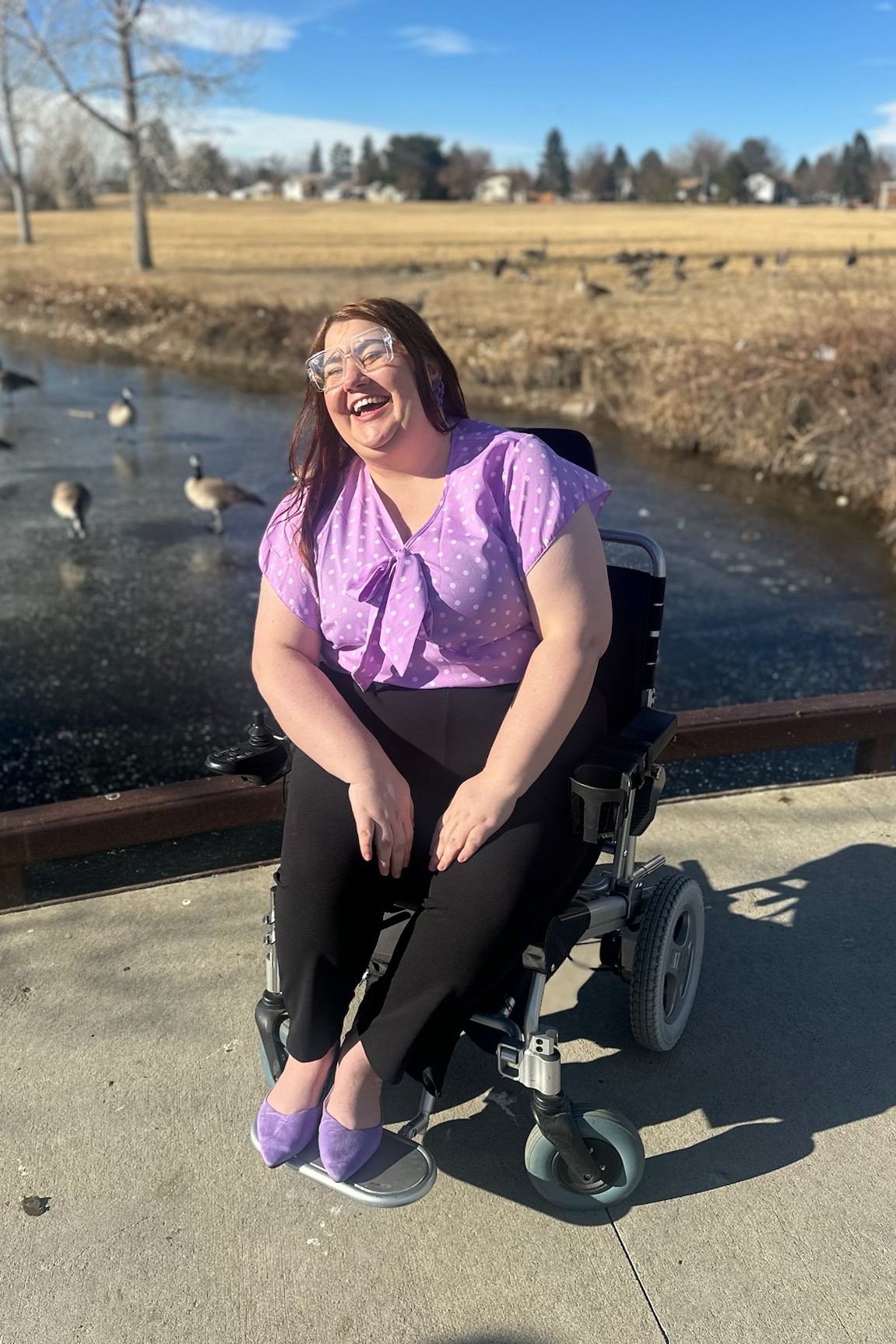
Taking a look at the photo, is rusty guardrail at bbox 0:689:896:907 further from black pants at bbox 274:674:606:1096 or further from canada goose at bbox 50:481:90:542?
canada goose at bbox 50:481:90:542

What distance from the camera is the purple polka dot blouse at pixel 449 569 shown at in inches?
83.1

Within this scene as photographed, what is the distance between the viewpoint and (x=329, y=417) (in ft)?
7.55

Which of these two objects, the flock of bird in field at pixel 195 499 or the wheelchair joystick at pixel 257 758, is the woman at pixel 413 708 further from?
the flock of bird in field at pixel 195 499

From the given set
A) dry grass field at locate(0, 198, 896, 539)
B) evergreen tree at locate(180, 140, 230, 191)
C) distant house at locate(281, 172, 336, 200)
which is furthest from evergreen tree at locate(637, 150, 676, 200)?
evergreen tree at locate(180, 140, 230, 191)

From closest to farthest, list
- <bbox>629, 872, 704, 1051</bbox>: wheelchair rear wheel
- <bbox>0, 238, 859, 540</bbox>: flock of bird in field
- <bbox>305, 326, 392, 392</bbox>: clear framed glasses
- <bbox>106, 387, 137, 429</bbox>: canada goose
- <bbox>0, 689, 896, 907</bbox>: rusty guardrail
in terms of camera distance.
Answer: <bbox>305, 326, 392, 392</bbox>: clear framed glasses
<bbox>629, 872, 704, 1051</bbox>: wheelchair rear wheel
<bbox>0, 689, 896, 907</bbox>: rusty guardrail
<bbox>0, 238, 859, 540</bbox>: flock of bird in field
<bbox>106, 387, 137, 429</bbox>: canada goose

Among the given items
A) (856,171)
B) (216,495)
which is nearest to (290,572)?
(216,495)

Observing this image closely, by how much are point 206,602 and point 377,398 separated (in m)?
5.91

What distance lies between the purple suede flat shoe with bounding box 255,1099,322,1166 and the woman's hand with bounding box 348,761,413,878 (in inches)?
20.1

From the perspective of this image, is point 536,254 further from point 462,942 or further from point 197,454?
point 462,942

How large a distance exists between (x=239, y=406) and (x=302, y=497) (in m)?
14.2

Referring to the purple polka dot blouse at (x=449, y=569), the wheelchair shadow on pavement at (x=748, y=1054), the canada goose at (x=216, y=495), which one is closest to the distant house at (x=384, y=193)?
the canada goose at (x=216, y=495)

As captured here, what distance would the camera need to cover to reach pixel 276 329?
20.2 meters

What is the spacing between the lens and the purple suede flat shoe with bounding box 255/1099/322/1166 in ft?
6.78

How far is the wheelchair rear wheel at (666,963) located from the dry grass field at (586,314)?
9153 mm
